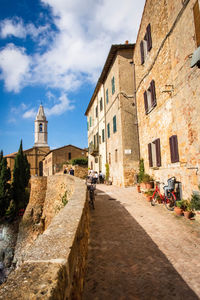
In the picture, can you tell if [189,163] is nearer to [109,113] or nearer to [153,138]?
[153,138]

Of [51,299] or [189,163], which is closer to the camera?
[51,299]

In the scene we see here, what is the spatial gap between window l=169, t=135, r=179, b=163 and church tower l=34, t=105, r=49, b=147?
5127cm

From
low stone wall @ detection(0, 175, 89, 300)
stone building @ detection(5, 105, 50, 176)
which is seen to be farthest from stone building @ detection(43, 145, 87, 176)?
low stone wall @ detection(0, 175, 89, 300)

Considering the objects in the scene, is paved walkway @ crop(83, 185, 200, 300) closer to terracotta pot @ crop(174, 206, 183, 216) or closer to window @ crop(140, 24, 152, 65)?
terracotta pot @ crop(174, 206, 183, 216)

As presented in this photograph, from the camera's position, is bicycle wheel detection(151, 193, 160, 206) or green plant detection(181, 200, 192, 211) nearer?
green plant detection(181, 200, 192, 211)

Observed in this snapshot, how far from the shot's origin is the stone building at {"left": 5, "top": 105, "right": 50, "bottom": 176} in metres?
51.5

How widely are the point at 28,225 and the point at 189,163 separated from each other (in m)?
17.0

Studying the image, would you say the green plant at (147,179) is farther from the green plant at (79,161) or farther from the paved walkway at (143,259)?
the green plant at (79,161)

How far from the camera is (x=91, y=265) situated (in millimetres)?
3586

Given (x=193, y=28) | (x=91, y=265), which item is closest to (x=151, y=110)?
(x=193, y=28)

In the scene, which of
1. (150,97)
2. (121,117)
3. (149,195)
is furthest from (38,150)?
(149,195)

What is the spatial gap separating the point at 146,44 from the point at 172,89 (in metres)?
5.19

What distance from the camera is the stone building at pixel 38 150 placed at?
51.5m

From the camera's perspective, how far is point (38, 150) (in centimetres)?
5359
